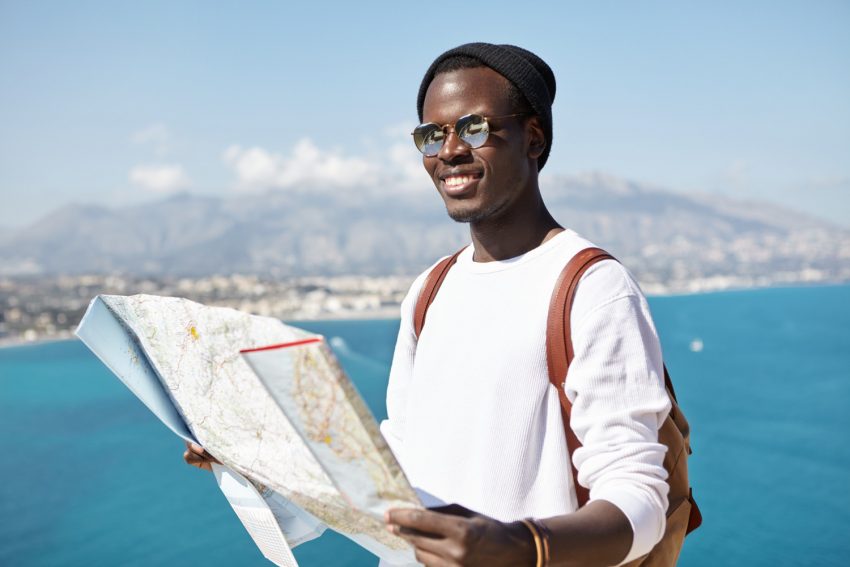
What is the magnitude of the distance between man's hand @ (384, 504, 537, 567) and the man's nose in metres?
0.59

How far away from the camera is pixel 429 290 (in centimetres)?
144

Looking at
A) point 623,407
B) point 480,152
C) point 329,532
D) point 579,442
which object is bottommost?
point 329,532

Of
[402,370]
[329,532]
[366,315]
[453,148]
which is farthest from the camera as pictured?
[366,315]

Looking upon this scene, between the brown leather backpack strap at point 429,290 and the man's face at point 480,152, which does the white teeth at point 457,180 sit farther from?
the brown leather backpack strap at point 429,290

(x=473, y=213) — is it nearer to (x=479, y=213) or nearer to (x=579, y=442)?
(x=479, y=213)

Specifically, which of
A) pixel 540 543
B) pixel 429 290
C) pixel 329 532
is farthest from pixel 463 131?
pixel 329 532

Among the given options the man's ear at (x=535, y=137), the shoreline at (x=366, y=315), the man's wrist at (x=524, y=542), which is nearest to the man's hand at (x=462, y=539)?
the man's wrist at (x=524, y=542)

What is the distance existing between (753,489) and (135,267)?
17190 centimetres

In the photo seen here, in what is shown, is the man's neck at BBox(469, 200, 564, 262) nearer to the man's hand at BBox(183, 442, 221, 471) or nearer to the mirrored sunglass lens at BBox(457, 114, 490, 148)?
the mirrored sunglass lens at BBox(457, 114, 490, 148)

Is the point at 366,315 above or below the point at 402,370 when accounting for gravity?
below

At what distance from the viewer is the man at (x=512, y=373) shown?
92cm

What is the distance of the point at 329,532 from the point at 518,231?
963 inches

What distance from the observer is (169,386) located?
1229 millimetres

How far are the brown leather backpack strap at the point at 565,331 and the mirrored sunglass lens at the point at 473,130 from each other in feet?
0.79
